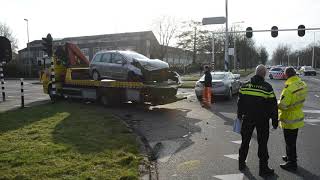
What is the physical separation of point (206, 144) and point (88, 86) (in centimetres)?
972

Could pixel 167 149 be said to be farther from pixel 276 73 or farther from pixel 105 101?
pixel 276 73

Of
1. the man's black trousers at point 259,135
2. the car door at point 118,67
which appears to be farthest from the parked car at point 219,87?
the man's black trousers at point 259,135

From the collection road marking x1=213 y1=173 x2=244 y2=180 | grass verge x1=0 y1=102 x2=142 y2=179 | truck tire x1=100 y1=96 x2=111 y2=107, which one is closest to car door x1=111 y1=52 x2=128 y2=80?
truck tire x1=100 y1=96 x2=111 y2=107

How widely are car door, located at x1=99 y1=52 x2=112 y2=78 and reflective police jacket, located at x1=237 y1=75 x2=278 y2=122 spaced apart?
434 inches

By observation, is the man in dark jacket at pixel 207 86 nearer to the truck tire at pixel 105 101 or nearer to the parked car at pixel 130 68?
the parked car at pixel 130 68

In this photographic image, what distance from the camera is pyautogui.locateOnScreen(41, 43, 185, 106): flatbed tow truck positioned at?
50.6 ft

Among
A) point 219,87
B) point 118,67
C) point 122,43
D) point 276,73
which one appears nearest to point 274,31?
point 276,73

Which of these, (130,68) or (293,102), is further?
(130,68)

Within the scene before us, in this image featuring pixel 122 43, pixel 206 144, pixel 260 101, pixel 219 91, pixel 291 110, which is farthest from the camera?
pixel 122 43

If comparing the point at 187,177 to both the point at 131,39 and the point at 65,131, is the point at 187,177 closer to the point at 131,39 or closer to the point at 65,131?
the point at 65,131

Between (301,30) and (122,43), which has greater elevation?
(122,43)

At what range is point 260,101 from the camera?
6613mm

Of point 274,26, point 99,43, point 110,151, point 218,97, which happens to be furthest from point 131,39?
point 110,151

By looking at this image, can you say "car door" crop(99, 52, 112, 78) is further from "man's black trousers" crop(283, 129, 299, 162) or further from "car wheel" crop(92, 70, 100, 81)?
"man's black trousers" crop(283, 129, 299, 162)
